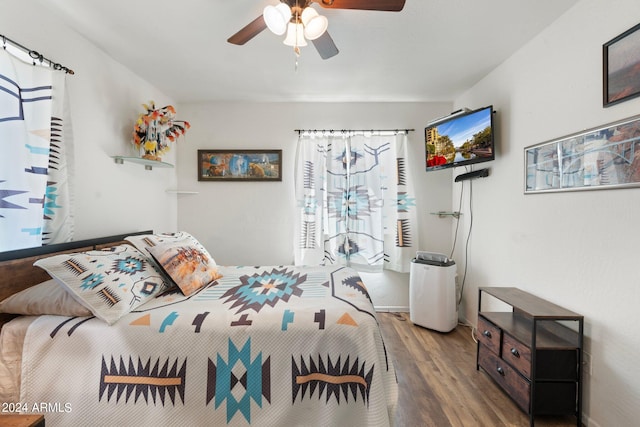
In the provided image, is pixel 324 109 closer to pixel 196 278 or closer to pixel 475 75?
pixel 475 75

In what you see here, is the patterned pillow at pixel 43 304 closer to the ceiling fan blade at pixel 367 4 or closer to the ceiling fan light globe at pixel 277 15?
the ceiling fan light globe at pixel 277 15

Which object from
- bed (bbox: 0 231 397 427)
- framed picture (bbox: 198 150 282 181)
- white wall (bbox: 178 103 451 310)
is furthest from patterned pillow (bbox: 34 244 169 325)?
framed picture (bbox: 198 150 282 181)

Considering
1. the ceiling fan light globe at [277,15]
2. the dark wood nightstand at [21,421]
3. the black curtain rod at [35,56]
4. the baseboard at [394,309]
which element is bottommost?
the baseboard at [394,309]

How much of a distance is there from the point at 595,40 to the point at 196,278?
9.59 ft

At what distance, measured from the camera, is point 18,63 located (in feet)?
4.62

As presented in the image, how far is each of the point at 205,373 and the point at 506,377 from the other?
6.37ft

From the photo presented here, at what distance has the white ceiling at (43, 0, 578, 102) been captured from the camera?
5.31ft

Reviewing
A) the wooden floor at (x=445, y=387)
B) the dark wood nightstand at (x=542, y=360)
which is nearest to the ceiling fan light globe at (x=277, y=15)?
the dark wood nightstand at (x=542, y=360)

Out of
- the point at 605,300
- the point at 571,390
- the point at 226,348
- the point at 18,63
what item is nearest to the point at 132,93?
the point at 18,63

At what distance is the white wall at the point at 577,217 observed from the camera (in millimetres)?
1354

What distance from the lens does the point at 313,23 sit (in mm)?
1294

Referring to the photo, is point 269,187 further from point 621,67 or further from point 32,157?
point 621,67

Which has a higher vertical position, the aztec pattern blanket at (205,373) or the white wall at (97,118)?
the white wall at (97,118)

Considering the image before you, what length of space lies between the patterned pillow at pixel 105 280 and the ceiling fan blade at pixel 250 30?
1.55 metres
